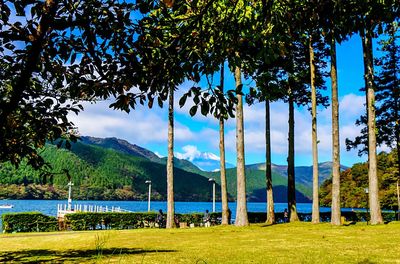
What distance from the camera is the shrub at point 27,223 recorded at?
33.4 meters

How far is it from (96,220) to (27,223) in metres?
6.02

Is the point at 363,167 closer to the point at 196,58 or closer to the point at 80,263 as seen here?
the point at 80,263

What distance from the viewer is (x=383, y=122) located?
33.3 m

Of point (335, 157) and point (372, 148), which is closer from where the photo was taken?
point (372, 148)

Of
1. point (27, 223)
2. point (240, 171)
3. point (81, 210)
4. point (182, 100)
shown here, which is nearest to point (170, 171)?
point (240, 171)

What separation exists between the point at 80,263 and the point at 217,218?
30970 millimetres

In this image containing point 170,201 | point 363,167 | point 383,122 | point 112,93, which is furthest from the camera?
point 363,167

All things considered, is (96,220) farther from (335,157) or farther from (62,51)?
(62,51)

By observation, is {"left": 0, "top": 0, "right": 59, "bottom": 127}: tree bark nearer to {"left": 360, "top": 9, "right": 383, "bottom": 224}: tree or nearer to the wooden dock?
{"left": 360, "top": 9, "right": 383, "bottom": 224}: tree

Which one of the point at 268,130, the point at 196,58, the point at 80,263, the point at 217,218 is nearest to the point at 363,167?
the point at 217,218

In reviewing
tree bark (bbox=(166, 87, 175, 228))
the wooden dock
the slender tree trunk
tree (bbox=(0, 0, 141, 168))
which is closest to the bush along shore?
the wooden dock

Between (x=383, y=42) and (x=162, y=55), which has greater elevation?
(x=383, y=42)

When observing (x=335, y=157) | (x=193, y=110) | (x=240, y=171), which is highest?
(x=335, y=157)

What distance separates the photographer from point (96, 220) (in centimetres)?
3797
